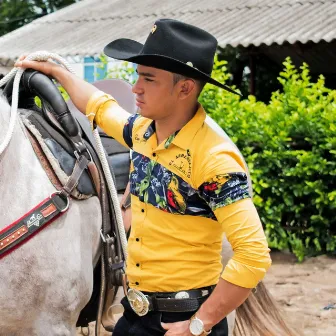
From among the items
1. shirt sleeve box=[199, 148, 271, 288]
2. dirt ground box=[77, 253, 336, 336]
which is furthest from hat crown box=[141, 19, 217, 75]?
dirt ground box=[77, 253, 336, 336]

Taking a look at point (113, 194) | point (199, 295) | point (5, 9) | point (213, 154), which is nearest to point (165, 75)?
point (213, 154)

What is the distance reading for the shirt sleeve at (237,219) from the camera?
5.75ft

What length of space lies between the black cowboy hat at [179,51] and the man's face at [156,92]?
0.04 meters

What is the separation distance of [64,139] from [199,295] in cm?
88

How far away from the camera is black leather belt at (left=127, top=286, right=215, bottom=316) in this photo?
197 centimetres

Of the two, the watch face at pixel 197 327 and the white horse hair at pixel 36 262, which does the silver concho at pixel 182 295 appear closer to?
the watch face at pixel 197 327

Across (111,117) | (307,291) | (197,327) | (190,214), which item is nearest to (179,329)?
(197,327)

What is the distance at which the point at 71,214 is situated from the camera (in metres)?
2.38

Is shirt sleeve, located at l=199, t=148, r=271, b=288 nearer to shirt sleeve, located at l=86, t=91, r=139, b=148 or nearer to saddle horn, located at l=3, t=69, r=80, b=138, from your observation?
shirt sleeve, located at l=86, t=91, r=139, b=148

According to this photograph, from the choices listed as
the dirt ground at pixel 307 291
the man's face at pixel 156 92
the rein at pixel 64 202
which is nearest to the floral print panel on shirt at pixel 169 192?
the man's face at pixel 156 92

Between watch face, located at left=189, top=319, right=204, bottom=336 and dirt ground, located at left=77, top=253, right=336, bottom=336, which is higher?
watch face, located at left=189, top=319, right=204, bottom=336

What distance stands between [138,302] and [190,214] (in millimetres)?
331

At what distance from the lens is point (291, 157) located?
604cm

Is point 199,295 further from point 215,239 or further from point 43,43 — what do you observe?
point 43,43
